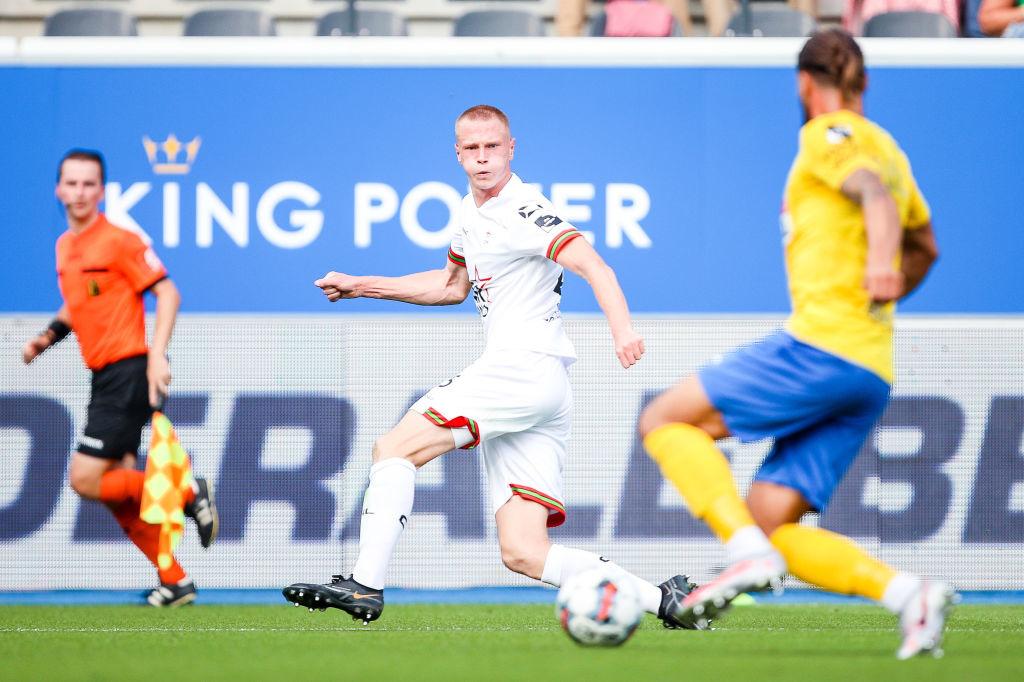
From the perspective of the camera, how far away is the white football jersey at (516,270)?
5.40 m

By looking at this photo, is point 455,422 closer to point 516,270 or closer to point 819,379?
point 516,270

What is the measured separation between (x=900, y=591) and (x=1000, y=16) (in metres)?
5.93

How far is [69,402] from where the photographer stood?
322 inches

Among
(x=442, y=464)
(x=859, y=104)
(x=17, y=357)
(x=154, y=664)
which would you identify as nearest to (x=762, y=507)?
(x=859, y=104)

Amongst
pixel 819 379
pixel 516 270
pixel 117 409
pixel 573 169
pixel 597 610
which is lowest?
pixel 597 610

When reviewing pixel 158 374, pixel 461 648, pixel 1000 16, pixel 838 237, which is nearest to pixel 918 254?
pixel 838 237

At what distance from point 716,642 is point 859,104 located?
1755mm

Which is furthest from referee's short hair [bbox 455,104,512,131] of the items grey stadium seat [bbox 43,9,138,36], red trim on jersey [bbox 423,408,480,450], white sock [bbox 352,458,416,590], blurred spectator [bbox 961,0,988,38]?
blurred spectator [bbox 961,0,988,38]

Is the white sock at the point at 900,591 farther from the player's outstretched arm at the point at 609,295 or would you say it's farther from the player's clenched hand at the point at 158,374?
the player's clenched hand at the point at 158,374

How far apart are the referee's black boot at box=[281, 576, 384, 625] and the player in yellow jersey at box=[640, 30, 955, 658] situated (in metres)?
1.24

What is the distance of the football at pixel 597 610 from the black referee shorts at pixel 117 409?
3318mm

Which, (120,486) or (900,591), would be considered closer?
(900,591)

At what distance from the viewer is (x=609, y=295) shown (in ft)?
16.5

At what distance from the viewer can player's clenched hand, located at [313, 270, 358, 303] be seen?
550 cm
